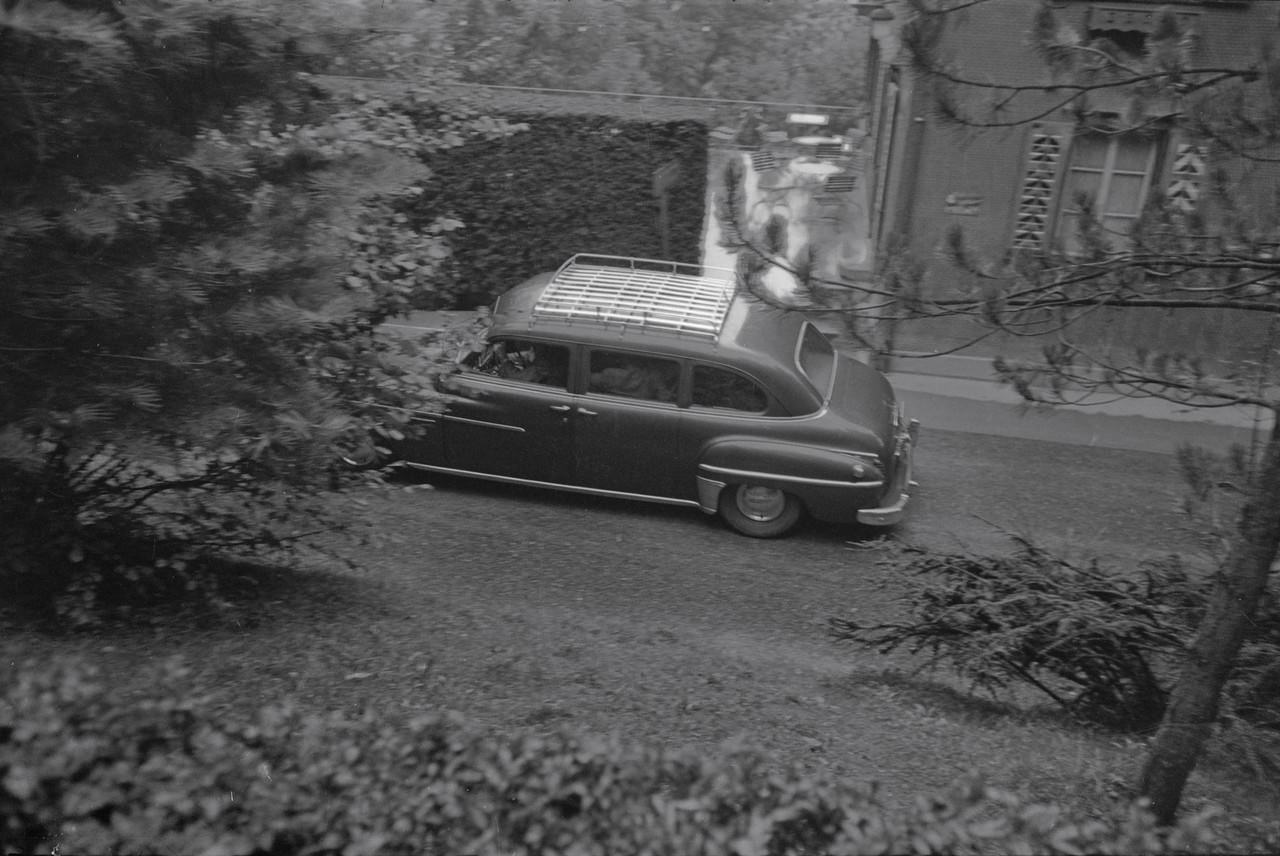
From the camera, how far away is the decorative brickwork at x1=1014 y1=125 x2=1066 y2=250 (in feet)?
39.7

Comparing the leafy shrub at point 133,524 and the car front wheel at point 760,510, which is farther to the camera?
the car front wheel at point 760,510

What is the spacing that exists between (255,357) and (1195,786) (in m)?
4.44

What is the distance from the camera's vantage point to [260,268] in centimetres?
466

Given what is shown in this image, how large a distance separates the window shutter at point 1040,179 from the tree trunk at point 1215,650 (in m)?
8.76

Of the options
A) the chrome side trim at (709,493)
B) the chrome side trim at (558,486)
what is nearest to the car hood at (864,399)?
the chrome side trim at (709,493)

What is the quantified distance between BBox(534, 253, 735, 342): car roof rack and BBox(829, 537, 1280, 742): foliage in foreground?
3.34 m

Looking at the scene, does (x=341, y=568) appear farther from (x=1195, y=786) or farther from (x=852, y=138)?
(x=852, y=138)

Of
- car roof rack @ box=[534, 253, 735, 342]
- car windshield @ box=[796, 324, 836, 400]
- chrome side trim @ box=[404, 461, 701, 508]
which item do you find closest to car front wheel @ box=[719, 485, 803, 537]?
chrome side trim @ box=[404, 461, 701, 508]

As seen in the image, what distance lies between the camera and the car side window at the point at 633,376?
8.27 m

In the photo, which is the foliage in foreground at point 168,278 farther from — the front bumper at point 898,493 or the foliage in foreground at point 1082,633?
the front bumper at point 898,493

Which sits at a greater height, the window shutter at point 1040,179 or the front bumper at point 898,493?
the window shutter at point 1040,179

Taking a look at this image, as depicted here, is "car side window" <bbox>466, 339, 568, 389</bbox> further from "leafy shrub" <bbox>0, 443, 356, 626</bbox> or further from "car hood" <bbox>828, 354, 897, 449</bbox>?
"leafy shrub" <bbox>0, 443, 356, 626</bbox>

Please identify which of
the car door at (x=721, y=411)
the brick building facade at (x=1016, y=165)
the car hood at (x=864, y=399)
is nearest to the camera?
the car door at (x=721, y=411)

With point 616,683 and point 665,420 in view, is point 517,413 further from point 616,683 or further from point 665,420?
point 616,683
